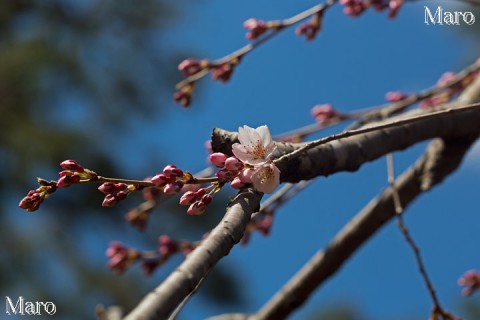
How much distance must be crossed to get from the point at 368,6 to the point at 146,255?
2.18ft

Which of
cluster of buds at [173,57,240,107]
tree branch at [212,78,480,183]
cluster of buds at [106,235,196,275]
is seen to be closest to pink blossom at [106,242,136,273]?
cluster of buds at [106,235,196,275]

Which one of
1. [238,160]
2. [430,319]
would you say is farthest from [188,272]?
[430,319]

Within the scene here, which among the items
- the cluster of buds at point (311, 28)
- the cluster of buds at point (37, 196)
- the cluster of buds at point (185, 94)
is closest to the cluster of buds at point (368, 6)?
the cluster of buds at point (311, 28)

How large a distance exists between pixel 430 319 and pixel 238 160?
0.44m

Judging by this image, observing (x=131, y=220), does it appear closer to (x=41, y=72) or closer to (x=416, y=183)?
(x=416, y=183)

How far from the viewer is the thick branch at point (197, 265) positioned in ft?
1.98

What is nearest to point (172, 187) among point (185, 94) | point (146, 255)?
point (185, 94)

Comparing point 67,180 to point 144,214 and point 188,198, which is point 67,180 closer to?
point 188,198

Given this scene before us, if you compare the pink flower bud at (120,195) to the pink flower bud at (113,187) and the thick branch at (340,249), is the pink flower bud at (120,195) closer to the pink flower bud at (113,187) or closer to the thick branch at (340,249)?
the pink flower bud at (113,187)

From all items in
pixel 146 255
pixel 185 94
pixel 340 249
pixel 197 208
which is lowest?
pixel 197 208

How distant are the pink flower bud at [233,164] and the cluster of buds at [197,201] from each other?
37 mm

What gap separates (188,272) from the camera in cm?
65

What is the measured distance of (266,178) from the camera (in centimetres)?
78

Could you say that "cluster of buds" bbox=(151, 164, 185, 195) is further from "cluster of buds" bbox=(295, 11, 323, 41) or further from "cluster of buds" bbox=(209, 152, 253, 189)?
"cluster of buds" bbox=(295, 11, 323, 41)
